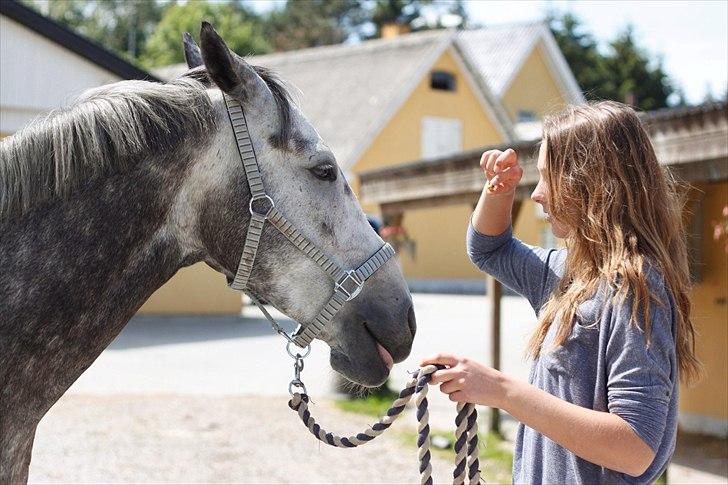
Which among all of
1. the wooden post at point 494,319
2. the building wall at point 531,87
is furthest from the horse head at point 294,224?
the building wall at point 531,87

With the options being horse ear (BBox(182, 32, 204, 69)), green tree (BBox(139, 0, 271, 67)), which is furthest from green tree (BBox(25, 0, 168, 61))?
horse ear (BBox(182, 32, 204, 69))

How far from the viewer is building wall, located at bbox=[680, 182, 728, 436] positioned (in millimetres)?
6086

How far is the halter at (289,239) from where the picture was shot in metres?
1.86

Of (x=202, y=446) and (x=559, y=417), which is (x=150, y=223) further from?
(x=202, y=446)

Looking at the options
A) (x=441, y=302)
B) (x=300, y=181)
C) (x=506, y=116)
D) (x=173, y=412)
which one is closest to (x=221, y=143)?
(x=300, y=181)

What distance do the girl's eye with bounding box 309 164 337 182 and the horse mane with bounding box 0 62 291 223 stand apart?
10cm

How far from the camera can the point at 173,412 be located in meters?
7.02

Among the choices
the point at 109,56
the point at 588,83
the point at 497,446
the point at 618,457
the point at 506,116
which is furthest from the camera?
the point at 588,83

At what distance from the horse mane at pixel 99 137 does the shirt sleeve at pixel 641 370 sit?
852 mm

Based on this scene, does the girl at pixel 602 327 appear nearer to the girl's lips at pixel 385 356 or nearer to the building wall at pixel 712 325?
the girl's lips at pixel 385 356

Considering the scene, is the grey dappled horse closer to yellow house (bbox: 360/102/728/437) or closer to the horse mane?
the horse mane

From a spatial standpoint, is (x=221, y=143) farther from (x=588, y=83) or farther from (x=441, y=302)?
(x=588, y=83)

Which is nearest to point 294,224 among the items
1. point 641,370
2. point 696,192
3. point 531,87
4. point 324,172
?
point 324,172

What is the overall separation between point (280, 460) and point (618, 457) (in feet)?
14.1
